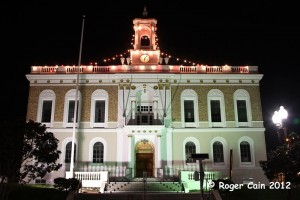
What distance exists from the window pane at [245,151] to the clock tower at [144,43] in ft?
35.9

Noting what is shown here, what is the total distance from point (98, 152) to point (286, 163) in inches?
632

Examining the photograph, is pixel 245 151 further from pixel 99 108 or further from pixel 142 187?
pixel 99 108

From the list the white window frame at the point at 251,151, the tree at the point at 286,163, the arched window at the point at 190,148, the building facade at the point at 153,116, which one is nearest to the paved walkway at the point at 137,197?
the tree at the point at 286,163

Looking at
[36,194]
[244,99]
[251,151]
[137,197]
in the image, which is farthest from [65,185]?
[244,99]

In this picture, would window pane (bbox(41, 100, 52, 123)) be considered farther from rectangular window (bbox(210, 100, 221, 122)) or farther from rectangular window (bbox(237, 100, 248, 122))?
rectangular window (bbox(237, 100, 248, 122))

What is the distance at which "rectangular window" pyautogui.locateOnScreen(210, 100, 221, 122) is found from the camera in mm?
33875

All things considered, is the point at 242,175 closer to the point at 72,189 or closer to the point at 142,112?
the point at 142,112

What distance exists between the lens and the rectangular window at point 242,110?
33.9 metres

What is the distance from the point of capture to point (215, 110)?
3409cm

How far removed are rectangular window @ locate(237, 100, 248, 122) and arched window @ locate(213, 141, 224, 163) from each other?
9.83 ft

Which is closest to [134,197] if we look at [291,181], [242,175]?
[291,181]

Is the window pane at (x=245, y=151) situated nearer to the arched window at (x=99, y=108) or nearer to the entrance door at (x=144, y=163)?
the entrance door at (x=144, y=163)

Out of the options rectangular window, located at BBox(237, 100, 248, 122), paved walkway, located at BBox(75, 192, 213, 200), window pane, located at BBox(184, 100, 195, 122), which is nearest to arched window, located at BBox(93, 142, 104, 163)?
window pane, located at BBox(184, 100, 195, 122)

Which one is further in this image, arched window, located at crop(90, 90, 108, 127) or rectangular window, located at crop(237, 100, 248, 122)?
rectangular window, located at crop(237, 100, 248, 122)
